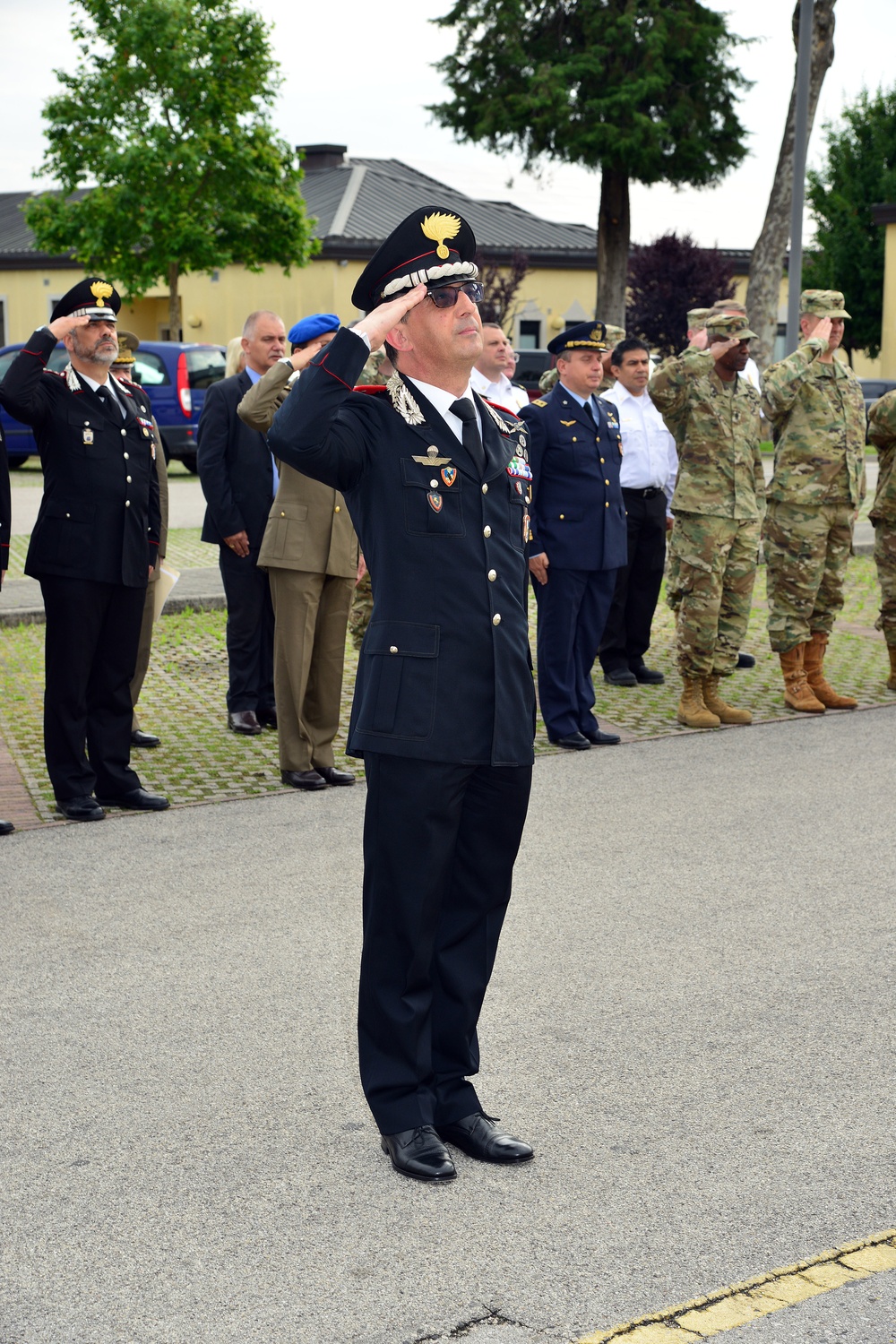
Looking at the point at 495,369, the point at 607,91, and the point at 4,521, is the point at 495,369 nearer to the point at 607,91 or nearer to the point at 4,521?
the point at 4,521

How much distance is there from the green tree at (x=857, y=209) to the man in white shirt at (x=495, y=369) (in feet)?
140

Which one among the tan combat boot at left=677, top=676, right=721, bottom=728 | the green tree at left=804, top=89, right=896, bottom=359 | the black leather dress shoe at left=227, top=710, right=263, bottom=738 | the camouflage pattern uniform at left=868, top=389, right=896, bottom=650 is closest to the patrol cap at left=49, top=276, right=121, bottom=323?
the black leather dress shoe at left=227, top=710, right=263, bottom=738

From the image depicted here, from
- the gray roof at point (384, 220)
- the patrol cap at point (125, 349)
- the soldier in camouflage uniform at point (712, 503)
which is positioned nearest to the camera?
the patrol cap at point (125, 349)

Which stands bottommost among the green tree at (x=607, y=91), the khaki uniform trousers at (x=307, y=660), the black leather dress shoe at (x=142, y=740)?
the black leather dress shoe at (x=142, y=740)

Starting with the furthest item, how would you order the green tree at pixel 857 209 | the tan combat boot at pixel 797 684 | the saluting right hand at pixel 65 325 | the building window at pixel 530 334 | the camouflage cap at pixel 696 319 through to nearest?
the green tree at pixel 857 209 < the building window at pixel 530 334 < the camouflage cap at pixel 696 319 < the tan combat boot at pixel 797 684 < the saluting right hand at pixel 65 325

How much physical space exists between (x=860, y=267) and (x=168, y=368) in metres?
34.0

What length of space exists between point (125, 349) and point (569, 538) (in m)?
2.61

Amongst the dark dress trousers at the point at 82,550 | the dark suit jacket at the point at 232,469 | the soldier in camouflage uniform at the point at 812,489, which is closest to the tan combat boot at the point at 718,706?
the soldier in camouflage uniform at the point at 812,489

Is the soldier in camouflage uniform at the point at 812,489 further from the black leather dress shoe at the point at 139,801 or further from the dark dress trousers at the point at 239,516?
the black leather dress shoe at the point at 139,801

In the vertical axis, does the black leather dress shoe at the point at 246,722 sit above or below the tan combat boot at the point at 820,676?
below

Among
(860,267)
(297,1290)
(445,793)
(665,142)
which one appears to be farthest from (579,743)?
(860,267)

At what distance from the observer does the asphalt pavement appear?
10.2ft

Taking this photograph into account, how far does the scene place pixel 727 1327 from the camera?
2.97 m

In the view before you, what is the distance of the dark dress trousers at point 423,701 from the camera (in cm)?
358
